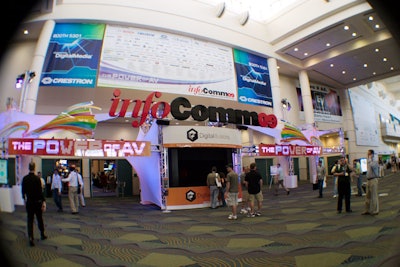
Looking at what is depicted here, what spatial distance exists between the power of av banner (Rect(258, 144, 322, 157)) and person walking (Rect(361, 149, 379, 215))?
19.6ft

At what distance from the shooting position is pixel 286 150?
1315 centimetres

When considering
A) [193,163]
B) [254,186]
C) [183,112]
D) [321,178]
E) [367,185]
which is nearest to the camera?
[367,185]

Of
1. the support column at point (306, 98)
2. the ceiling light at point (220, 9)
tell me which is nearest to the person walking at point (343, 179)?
the ceiling light at point (220, 9)

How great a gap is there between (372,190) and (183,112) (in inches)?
282

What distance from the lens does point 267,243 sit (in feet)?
13.3

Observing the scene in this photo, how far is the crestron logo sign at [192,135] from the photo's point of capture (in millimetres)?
10109

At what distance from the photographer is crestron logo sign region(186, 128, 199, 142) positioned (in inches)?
398

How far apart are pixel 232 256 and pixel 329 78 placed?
81.8 ft

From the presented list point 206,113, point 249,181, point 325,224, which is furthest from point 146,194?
point 325,224

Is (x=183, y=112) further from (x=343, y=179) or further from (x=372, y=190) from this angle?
(x=372, y=190)

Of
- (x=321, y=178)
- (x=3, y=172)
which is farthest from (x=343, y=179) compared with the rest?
(x=3, y=172)

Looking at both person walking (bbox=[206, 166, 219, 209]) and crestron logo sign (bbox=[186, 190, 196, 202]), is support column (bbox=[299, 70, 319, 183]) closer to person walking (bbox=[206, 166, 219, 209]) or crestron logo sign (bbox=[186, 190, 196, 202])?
person walking (bbox=[206, 166, 219, 209])

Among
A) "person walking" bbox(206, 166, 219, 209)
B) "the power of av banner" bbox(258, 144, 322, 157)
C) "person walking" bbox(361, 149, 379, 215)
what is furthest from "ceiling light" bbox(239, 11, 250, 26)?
"person walking" bbox(361, 149, 379, 215)

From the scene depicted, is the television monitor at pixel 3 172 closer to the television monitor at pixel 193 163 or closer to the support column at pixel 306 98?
the television monitor at pixel 193 163
